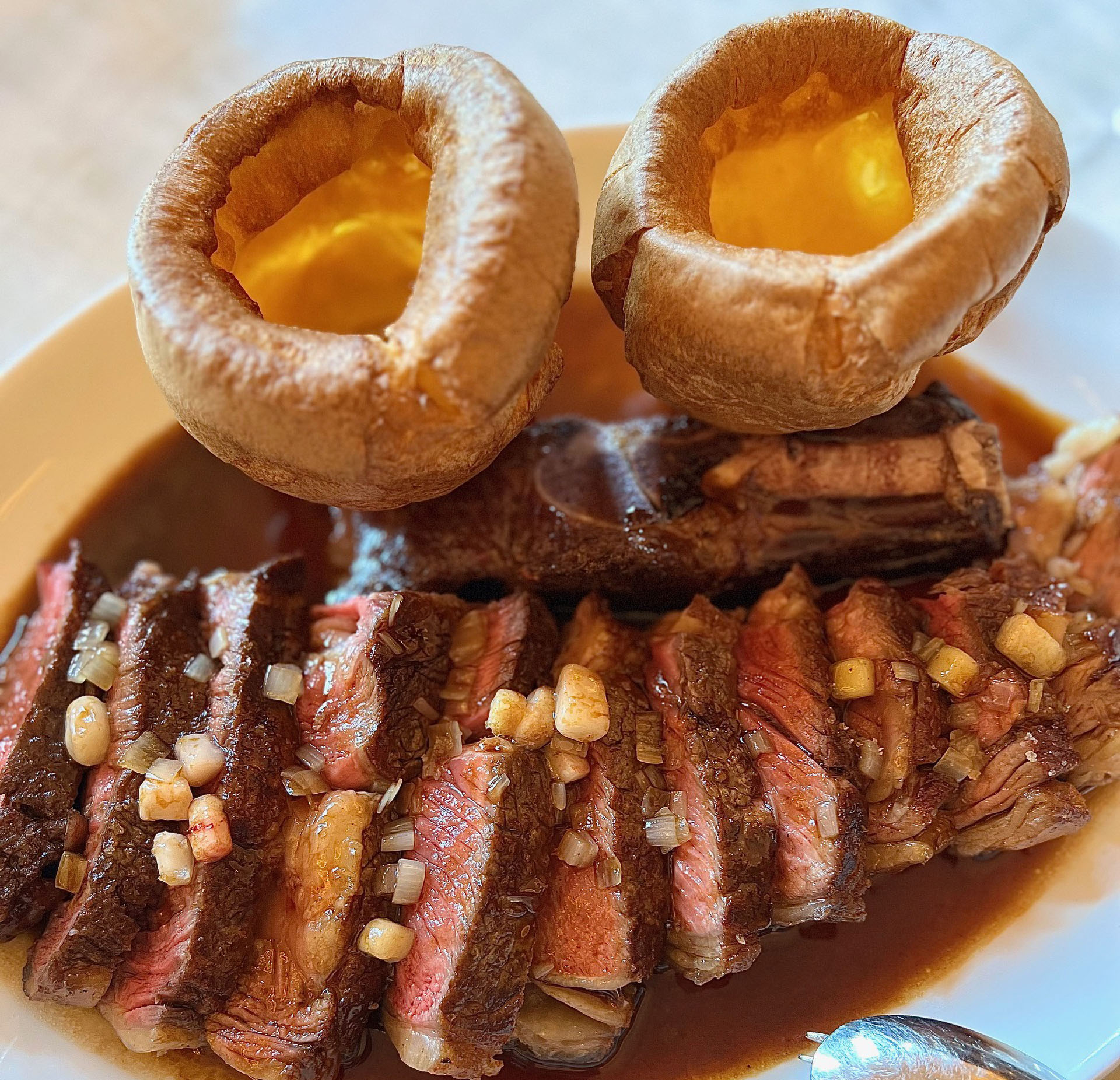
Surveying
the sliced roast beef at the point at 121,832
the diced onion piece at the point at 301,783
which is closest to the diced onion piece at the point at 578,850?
the diced onion piece at the point at 301,783

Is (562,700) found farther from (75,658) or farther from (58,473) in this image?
(58,473)

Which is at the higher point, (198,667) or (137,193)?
(137,193)

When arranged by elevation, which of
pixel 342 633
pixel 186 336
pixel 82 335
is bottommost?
pixel 342 633

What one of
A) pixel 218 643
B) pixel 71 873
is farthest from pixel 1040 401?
pixel 71 873

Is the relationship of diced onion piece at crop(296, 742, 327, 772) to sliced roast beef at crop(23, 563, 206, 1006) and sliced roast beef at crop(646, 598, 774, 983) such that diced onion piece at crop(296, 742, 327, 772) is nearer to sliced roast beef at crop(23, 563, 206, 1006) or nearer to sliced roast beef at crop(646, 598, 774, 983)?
sliced roast beef at crop(23, 563, 206, 1006)

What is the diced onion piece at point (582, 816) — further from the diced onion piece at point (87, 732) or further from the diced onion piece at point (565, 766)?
the diced onion piece at point (87, 732)

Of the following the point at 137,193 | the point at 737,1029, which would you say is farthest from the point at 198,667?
the point at 137,193

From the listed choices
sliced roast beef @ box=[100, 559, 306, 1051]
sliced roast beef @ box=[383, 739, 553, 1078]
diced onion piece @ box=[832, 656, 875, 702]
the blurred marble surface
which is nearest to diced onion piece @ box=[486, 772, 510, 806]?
sliced roast beef @ box=[383, 739, 553, 1078]
